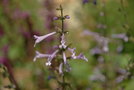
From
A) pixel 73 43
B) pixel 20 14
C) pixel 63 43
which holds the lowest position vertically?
pixel 73 43

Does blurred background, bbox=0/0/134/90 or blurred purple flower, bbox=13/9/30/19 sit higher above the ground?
blurred purple flower, bbox=13/9/30/19

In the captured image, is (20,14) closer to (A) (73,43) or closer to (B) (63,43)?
(A) (73,43)

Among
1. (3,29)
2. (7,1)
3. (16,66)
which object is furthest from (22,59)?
(7,1)

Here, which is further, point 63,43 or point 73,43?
point 73,43

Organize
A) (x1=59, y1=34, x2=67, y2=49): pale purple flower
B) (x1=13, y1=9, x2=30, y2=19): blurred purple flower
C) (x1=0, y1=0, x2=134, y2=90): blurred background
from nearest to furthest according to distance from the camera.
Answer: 1. (x1=59, y1=34, x2=67, y2=49): pale purple flower
2. (x1=0, y1=0, x2=134, y2=90): blurred background
3. (x1=13, y1=9, x2=30, y2=19): blurred purple flower

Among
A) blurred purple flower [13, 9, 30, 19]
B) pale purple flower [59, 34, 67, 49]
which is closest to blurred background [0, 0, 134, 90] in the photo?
blurred purple flower [13, 9, 30, 19]

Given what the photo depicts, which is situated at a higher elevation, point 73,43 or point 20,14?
point 20,14

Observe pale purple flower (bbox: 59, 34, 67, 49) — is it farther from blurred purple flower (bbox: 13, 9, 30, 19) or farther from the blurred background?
blurred purple flower (bbox: 13, 9, 30, 19)

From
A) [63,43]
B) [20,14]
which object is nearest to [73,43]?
[20,14]
